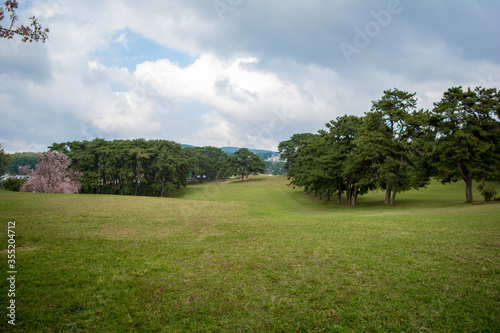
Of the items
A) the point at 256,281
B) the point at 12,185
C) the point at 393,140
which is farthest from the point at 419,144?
the point at 12,185

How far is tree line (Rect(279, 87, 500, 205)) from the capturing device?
24.4 meters

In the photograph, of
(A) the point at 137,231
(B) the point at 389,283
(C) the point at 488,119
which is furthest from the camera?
(C) the point at 488,119

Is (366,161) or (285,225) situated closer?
(285,225)

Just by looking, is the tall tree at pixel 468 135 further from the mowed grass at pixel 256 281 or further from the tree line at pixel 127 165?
the tree line at pixel 127 165

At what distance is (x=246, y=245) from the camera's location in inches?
398

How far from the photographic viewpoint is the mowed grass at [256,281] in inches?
192

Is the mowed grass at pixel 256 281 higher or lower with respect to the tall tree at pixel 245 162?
lower

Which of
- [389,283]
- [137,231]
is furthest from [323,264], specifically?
[137,231]

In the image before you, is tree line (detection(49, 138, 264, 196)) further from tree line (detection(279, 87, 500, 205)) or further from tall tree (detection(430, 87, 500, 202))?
tall tree (detection(430, 87, 500, 202))

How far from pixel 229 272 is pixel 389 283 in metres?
4.30

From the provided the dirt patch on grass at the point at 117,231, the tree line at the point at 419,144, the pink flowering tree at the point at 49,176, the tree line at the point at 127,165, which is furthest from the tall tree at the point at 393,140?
the pink flowering tree at the point at 49,176

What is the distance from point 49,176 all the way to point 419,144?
55895mm

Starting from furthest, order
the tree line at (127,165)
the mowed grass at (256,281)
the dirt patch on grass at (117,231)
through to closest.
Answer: the tree line at (127,165), the dirt patch on grass at (117,231), the mowed grass at (256,281)

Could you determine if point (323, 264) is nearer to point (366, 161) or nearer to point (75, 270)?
point (75, 270)
